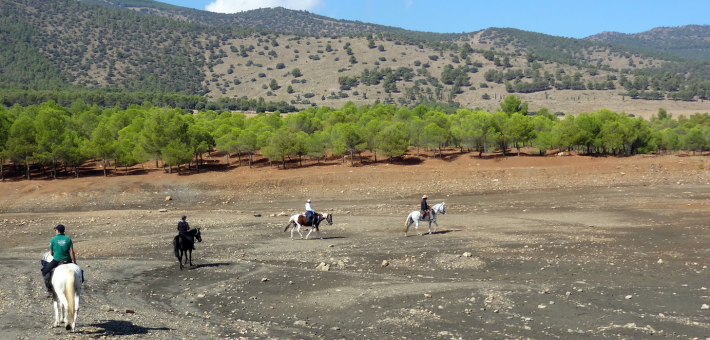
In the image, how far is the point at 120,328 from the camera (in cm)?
1297

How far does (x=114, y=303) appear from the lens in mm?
16109

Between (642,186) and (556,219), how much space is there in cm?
2016

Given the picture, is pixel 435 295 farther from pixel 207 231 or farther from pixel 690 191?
pixel 690 191

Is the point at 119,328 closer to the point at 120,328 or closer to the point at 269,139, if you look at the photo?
the point at 120,328

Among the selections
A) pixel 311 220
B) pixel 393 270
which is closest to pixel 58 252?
pixel 393 270

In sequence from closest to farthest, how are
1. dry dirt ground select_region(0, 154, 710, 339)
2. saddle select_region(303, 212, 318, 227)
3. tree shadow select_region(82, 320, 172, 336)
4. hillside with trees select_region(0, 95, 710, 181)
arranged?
tree shadow select_region(82, 320, 172, 336) → dry dirt ground select_region(0, 154, 710, 339) → saddle select_region(303, 212, 318, 227) → hillside with trees select_region(0, 95, 710, 181)

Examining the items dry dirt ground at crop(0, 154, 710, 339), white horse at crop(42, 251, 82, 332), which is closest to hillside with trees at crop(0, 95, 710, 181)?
dry dirt ground at crop(0, 154, 710, 339)

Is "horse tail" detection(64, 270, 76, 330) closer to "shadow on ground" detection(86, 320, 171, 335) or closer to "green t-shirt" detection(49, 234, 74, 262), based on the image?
"shadow on ground" detection(86, 320, 171, 335)

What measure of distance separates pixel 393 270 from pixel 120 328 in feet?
33.1

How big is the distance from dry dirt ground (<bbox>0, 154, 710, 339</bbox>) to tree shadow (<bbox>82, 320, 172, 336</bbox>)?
57 mm

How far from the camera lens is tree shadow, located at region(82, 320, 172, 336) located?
12.6m

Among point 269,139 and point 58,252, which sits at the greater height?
point 269,139

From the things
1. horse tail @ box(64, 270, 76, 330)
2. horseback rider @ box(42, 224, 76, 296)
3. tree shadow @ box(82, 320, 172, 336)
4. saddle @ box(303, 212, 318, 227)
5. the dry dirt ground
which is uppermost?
horseback rider @ box(42, 224, 76, 296)

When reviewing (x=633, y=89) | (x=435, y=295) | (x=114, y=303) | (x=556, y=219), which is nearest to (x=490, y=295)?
(x=435, y=295)
